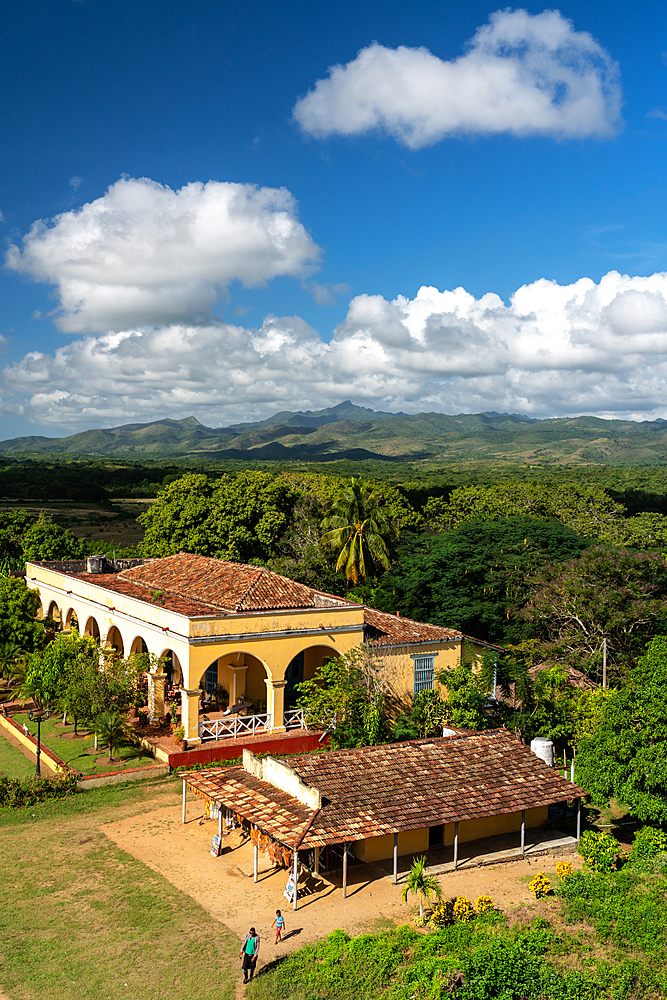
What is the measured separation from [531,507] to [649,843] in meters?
51.7

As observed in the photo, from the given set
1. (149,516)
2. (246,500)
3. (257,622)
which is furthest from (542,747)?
(149,516)

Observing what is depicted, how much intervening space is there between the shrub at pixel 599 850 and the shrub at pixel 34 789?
14.4 metres

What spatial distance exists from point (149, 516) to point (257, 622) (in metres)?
30.9

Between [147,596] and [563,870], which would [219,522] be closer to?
[147,596]

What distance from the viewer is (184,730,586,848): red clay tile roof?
701 inches

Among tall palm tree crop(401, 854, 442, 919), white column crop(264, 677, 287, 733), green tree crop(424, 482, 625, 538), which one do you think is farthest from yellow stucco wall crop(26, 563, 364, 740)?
green tree crop(424, 482, 625, 538)

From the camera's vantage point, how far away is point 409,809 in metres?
18.6

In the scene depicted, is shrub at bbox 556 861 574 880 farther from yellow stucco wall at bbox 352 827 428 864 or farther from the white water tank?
the white water tank

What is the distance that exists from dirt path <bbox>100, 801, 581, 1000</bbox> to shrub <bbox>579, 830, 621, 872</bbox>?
60cm

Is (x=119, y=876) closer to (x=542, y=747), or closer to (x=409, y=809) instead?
(x=409, y=809)

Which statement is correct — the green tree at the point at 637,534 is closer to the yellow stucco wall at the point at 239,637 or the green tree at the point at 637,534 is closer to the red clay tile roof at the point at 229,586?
the red clay tile roof at the point at 229,586

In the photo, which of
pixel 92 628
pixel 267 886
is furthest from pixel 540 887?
pixel 92 628

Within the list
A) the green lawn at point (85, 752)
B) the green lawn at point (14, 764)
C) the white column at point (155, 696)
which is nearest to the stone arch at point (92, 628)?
the green lawn at point (85, 752)

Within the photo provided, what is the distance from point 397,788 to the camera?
1938 centimetres
